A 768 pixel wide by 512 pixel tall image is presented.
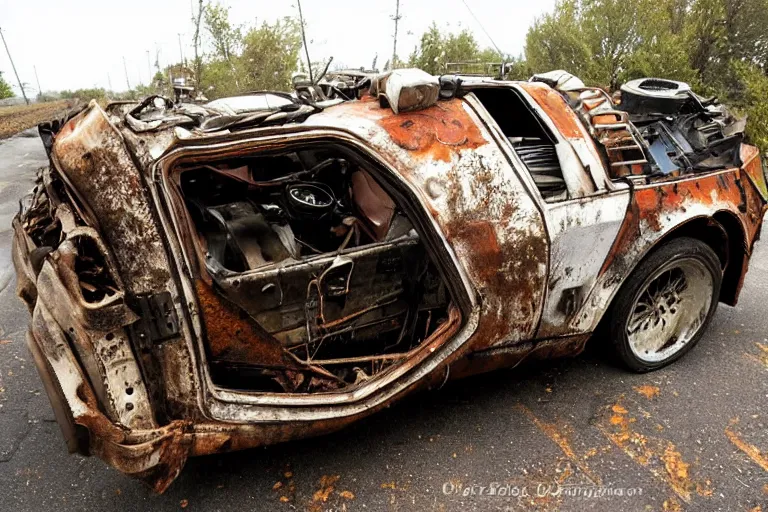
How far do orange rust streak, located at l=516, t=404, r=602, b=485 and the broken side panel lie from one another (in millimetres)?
718

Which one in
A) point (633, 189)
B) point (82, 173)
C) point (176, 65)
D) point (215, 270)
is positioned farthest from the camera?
point (176, 65)

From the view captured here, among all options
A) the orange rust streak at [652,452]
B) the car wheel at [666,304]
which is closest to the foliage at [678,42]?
the car wheel at [666,304]

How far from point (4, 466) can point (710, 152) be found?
13.6ft

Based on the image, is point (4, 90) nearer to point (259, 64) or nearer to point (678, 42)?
point (259, 64)

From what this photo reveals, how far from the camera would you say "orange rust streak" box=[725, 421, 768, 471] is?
7.97 ft

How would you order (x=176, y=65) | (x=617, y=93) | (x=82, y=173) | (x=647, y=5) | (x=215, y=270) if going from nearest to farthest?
(x=82, y=173), (x=215, y=270), (x=617, y=93), (x=647, y=5), (x=176, y=65)

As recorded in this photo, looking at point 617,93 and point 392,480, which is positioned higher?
point 617,93

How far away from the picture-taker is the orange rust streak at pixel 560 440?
94.3 inches

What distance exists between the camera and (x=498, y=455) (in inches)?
98.7

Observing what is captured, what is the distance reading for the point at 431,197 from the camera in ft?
7.11

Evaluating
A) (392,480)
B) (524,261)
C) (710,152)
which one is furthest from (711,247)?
(392,480)

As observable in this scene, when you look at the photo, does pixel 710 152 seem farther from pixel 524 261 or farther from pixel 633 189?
pixel 524 261

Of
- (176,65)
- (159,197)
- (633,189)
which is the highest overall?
(159,197)

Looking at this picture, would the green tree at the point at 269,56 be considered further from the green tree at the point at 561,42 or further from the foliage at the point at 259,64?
the green tree at the point at 561,42
